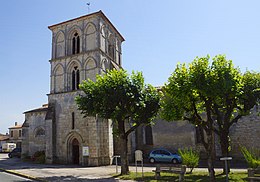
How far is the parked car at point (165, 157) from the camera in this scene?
22.0 meters

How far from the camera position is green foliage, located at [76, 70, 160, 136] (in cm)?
1553

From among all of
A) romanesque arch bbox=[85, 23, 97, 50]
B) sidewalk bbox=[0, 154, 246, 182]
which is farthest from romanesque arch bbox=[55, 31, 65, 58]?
sidewalk bbox=[0, 154, 246, 182]

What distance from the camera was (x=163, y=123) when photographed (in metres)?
26.2

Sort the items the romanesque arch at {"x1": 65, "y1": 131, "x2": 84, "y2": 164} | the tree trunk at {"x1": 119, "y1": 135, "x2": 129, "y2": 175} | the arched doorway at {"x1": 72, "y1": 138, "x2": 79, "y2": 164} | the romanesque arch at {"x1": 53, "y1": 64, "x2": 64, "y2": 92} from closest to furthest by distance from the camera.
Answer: the tree trunk at {"x1": 119, "y1": 135, "x2": 129, "y2": 175}
the romanesque arch at {"x1": 65, "y1": 131, "x2": 84, "y2": 164}
the arched doorway at {"x1": 72, "y1": 138, "x2": 79, "y2": 164}
the romanesque arch at {"x1": 53, "y1": 64, "x2": 64, "y2": 92}

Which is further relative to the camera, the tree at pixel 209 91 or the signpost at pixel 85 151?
the signpost at pixel 85 151

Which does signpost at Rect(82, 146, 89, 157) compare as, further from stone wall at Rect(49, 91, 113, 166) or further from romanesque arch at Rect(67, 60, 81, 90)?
romanesque arch at Rect(67, 60, 81, 90)

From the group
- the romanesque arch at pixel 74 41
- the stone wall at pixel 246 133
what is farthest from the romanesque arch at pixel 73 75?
the stone wall at pixel 246 133

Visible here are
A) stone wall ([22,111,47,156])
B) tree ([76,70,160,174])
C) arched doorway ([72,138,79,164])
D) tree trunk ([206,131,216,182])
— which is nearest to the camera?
tree trunk ([206,131,216,182])

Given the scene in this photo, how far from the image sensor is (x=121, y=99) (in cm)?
1562

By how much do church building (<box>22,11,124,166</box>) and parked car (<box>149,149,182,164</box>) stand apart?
14.2 feet

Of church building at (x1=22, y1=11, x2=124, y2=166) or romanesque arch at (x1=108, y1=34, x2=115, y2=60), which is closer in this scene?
church building at (x1=22, y1=11, x2=124, y2=166)

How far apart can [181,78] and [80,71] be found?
1522cm

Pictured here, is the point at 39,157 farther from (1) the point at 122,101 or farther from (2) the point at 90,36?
(1) the point at 122,101

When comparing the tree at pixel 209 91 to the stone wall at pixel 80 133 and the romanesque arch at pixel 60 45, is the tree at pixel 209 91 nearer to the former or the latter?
the stone wall at pixel 80 133
